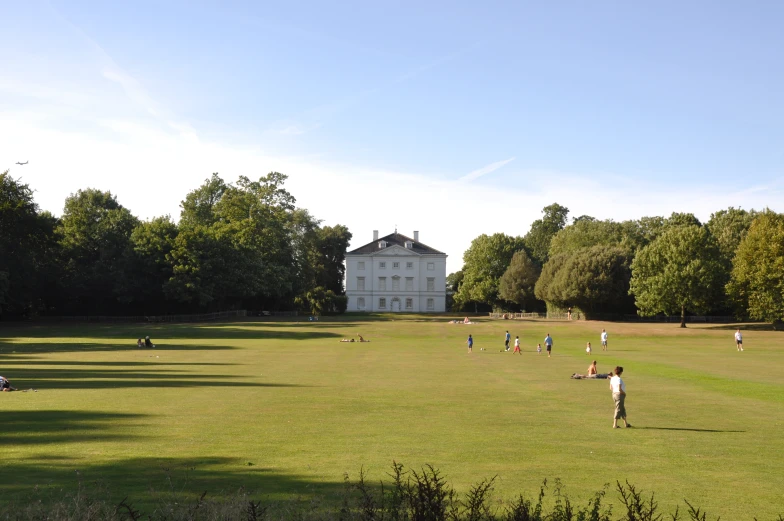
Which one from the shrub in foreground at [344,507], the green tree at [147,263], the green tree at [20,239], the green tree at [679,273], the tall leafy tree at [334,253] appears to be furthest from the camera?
the tall leafy tree at [334,253]

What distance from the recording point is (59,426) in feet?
58.6

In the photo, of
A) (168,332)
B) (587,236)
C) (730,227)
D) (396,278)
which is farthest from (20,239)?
(730,227)

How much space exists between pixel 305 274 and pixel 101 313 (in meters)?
32.9

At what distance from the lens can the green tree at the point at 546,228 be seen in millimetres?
153750

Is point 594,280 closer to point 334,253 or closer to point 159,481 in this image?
point 334,253

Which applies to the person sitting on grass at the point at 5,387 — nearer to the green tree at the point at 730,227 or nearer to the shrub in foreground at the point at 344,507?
the shrub in foreground at the point at 344,507

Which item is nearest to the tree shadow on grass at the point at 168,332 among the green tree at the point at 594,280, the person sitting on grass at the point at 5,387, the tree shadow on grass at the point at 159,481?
the person sitting on grass at the point at 5,387

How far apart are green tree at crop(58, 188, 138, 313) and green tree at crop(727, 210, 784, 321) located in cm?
7226

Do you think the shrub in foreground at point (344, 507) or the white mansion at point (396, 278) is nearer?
the shrub in foreground at point (344, 507)

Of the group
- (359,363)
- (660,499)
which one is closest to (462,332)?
(359,363)

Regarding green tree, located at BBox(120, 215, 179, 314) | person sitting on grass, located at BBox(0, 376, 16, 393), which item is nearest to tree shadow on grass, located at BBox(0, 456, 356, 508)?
person sitting on grass, located at BBox(0, 376, 16, 393)

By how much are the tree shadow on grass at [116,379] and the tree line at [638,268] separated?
6405cm

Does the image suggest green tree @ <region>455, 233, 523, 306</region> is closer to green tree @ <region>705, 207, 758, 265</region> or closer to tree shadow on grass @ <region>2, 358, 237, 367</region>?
green tree @ <region>705, 207, 758, 265</region>

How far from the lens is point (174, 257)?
297 ft
